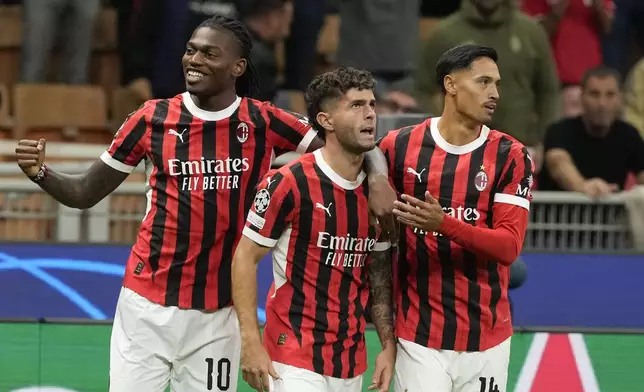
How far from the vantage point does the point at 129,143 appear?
5824mm

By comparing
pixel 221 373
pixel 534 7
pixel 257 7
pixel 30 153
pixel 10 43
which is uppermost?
pixel 534 7

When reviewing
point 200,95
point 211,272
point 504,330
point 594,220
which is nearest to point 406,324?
point 504,330

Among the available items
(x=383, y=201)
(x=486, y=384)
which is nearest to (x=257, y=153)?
(x=383, y=201)

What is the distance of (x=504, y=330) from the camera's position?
18.0ft

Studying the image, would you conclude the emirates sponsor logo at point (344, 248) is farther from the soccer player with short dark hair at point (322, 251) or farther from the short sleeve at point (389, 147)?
the short sleeve at point (389, 147)

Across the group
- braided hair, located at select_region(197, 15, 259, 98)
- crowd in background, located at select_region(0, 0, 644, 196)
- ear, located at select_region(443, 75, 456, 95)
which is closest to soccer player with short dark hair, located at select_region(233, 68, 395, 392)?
ear, located at select_region(443, 75, 456, 95)

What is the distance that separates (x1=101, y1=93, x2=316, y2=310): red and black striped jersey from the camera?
5742mm

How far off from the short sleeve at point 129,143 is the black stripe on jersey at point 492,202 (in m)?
1.40

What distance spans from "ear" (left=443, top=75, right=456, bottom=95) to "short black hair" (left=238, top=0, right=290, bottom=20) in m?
3.72

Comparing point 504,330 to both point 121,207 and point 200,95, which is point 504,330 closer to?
point 200,95

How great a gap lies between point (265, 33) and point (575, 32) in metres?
2.43

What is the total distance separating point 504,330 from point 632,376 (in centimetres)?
147

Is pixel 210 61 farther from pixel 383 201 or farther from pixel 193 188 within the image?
pixel 383 201

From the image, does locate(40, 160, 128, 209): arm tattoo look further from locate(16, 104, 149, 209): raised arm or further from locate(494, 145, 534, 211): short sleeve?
locate(494, 145, 534, 211): short sleeve
